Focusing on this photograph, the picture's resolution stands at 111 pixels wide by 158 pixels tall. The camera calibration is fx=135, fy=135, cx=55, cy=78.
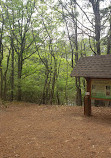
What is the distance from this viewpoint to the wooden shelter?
7993 millimetres

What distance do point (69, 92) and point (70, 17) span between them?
9.62 meters

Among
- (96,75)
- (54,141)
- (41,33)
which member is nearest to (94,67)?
(96,75)

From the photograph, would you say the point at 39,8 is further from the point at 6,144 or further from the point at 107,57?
the point at 6,144

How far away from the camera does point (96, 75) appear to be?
792cm

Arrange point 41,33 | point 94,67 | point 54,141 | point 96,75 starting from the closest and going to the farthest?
point 54,141
point 96,75
point 94,67
point 41,33

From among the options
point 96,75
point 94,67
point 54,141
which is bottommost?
point 54,141

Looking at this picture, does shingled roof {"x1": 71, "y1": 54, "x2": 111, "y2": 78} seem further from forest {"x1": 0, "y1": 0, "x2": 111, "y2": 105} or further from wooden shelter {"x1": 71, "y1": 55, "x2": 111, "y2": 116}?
forest {"x1": 0, "y1": 0, "x2": 111, "y2": 105}

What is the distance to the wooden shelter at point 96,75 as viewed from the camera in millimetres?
7993

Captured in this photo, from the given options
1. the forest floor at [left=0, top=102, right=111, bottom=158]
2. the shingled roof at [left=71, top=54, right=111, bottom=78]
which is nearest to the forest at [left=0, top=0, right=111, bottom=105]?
the shingled roof at [left=71, top=54, right=111, bottom=78]

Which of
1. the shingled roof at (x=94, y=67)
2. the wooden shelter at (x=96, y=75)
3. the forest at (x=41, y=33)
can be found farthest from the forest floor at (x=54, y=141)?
the forest at (x=41, y=33)

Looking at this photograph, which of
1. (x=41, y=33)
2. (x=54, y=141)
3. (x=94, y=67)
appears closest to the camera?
(x=54, y=141)

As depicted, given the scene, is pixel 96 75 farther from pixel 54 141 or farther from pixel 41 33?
pixel 41 33

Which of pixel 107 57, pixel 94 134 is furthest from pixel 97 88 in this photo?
pixel 94 134

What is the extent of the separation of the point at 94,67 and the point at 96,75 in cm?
80
